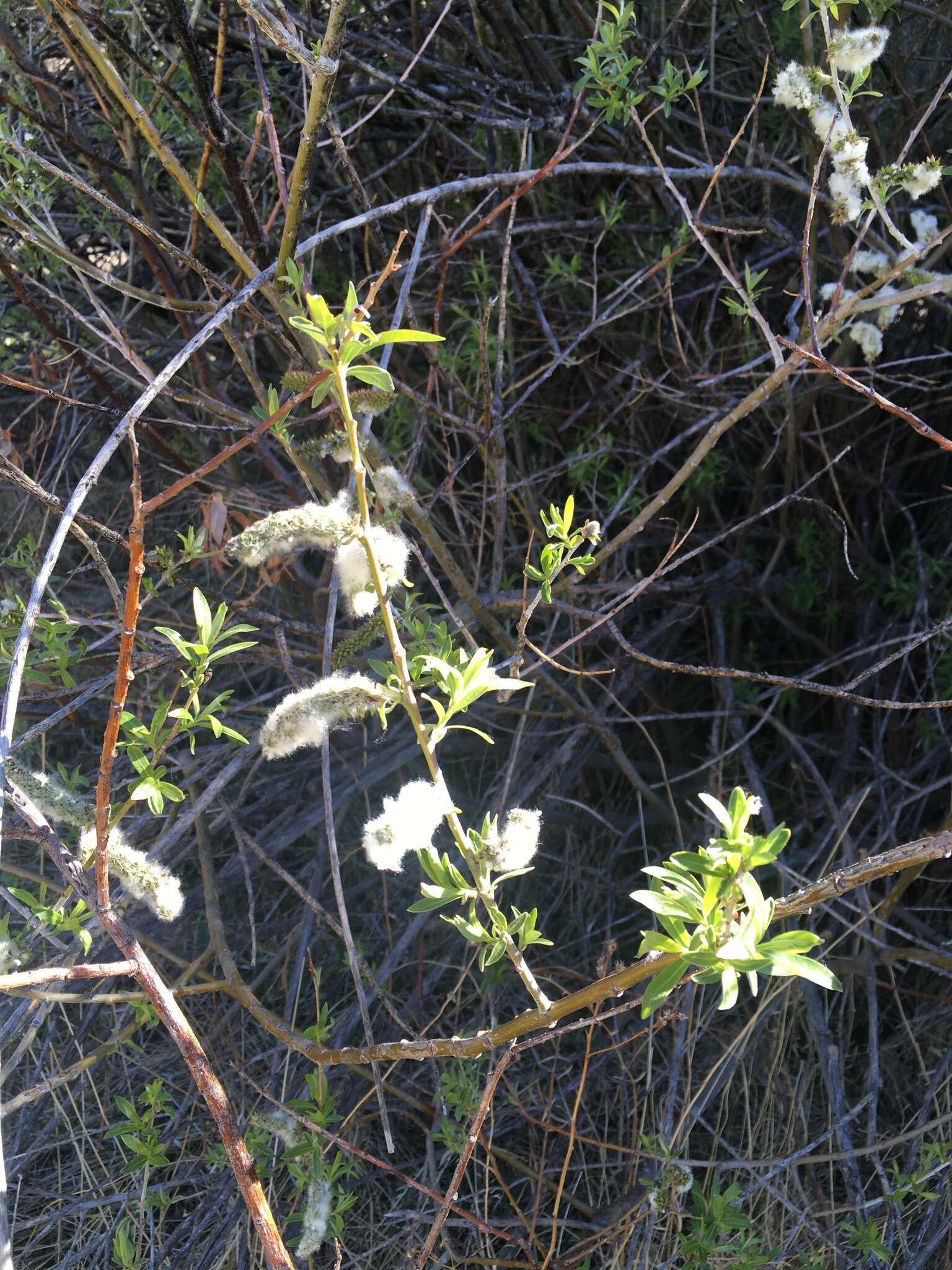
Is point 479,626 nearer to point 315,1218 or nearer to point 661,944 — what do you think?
point 315,1218

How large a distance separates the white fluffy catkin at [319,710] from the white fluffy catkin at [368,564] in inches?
3.8

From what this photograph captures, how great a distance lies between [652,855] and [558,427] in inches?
38.6

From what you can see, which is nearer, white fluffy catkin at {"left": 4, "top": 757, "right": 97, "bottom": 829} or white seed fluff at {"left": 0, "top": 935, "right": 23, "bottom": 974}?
white fluffy catkin at {"left": 4, "top": 757, "right": 97, "bottom": 829}

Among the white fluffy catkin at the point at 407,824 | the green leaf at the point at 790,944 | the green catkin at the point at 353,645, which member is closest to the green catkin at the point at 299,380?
the green catkin at the point at 353,645

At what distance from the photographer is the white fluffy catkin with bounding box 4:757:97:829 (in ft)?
3.83

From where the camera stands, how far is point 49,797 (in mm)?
1204

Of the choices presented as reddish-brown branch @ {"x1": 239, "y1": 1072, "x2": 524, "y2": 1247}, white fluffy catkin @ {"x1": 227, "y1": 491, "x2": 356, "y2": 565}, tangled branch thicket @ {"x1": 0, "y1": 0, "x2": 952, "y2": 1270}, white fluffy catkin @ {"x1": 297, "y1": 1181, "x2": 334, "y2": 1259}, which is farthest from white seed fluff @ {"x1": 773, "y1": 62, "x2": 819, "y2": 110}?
white fluffy catkin @ {"x1": 297, "y1": 1181, "x2": 334, "y2": 1259}

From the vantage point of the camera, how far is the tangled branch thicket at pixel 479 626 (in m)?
1.47

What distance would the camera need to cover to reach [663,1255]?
1.71 metres

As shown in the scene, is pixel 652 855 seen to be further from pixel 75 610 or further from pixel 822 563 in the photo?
pixel 75 610

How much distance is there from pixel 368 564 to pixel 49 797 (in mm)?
451

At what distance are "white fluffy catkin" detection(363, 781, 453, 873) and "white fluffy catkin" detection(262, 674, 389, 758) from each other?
0.09 metres

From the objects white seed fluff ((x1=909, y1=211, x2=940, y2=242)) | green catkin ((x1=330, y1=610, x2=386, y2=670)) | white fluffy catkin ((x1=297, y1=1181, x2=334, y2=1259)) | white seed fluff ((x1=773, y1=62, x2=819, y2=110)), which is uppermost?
white seed fluff ((x1=773, y1=62, x2=819, y2=110))

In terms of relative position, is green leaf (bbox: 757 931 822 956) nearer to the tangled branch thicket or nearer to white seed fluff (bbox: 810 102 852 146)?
the tangled branch thicket
